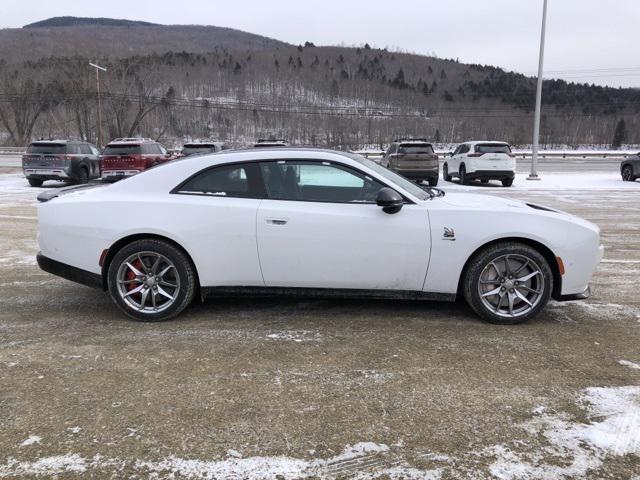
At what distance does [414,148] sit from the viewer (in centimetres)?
1825

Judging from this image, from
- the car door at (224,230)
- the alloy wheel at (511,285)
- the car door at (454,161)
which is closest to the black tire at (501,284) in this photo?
the alloy wheel at (511,285)

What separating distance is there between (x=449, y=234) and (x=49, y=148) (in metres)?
16.9

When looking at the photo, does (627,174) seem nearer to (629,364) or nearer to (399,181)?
(399,181)

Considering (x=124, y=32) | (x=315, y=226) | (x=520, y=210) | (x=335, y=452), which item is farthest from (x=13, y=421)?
(x=124, y=32)

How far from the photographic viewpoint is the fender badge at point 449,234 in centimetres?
424

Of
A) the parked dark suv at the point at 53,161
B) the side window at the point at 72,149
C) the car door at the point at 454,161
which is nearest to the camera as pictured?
the parked dark suv at the point at 53,161

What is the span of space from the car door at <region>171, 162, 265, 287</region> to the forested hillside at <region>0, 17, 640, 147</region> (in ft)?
227

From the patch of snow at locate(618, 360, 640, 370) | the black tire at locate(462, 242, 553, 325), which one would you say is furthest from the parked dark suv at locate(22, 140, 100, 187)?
the patch of snow at locate(618, 360, 640, 370)

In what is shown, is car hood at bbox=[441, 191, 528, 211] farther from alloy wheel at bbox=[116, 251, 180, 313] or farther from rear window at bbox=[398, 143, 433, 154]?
rear window at bbox=[398, 143, 433, 154]

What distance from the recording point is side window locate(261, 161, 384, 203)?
4.38 meters

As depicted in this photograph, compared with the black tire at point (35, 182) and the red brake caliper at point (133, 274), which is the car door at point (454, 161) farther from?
the red brake caliper at point (133, 274)

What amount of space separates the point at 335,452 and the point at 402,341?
1.54 metres

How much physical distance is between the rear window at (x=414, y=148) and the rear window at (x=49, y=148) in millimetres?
11381

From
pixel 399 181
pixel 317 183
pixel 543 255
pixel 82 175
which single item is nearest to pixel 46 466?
pixel 317 183
